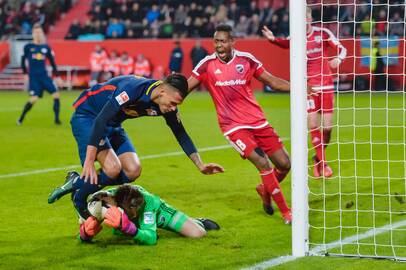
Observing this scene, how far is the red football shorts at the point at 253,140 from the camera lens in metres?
8.28

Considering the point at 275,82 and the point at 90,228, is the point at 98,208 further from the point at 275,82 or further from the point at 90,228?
the point at 275,82

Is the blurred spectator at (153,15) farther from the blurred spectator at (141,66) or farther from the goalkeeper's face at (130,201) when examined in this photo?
the goalkeeper's face at (130,201)

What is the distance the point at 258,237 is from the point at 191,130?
10488mm

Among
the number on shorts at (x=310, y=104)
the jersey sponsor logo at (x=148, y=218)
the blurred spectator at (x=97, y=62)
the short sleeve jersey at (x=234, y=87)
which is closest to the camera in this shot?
the jersey sponsor logo at (x=148, y=218)

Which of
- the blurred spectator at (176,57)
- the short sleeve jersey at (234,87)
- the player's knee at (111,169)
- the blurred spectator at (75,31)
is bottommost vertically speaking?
the blurred spectator at (176,57)

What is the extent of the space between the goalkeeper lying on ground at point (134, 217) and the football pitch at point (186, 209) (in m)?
0.11

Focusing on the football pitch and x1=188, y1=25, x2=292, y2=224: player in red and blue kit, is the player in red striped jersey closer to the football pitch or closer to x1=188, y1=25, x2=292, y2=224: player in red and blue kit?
the football pitch

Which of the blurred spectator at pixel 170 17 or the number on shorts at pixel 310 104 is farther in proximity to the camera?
the blurred spectator at pixel 170 17

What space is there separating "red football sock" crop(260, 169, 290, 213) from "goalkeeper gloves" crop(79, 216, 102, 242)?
1.94 m

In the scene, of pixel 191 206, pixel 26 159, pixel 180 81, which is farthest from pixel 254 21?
pixel 180 81

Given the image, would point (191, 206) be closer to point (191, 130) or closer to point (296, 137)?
point (296, 137)

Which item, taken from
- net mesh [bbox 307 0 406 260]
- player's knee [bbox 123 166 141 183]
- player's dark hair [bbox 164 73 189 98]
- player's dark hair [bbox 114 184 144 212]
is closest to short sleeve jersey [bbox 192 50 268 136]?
net mesh [bbox 307 0 406 260]

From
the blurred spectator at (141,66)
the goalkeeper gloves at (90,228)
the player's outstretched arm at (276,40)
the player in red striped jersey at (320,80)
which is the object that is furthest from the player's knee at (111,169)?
the blurred spectator at (141,66)

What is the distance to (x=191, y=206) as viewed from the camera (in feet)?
29.5
